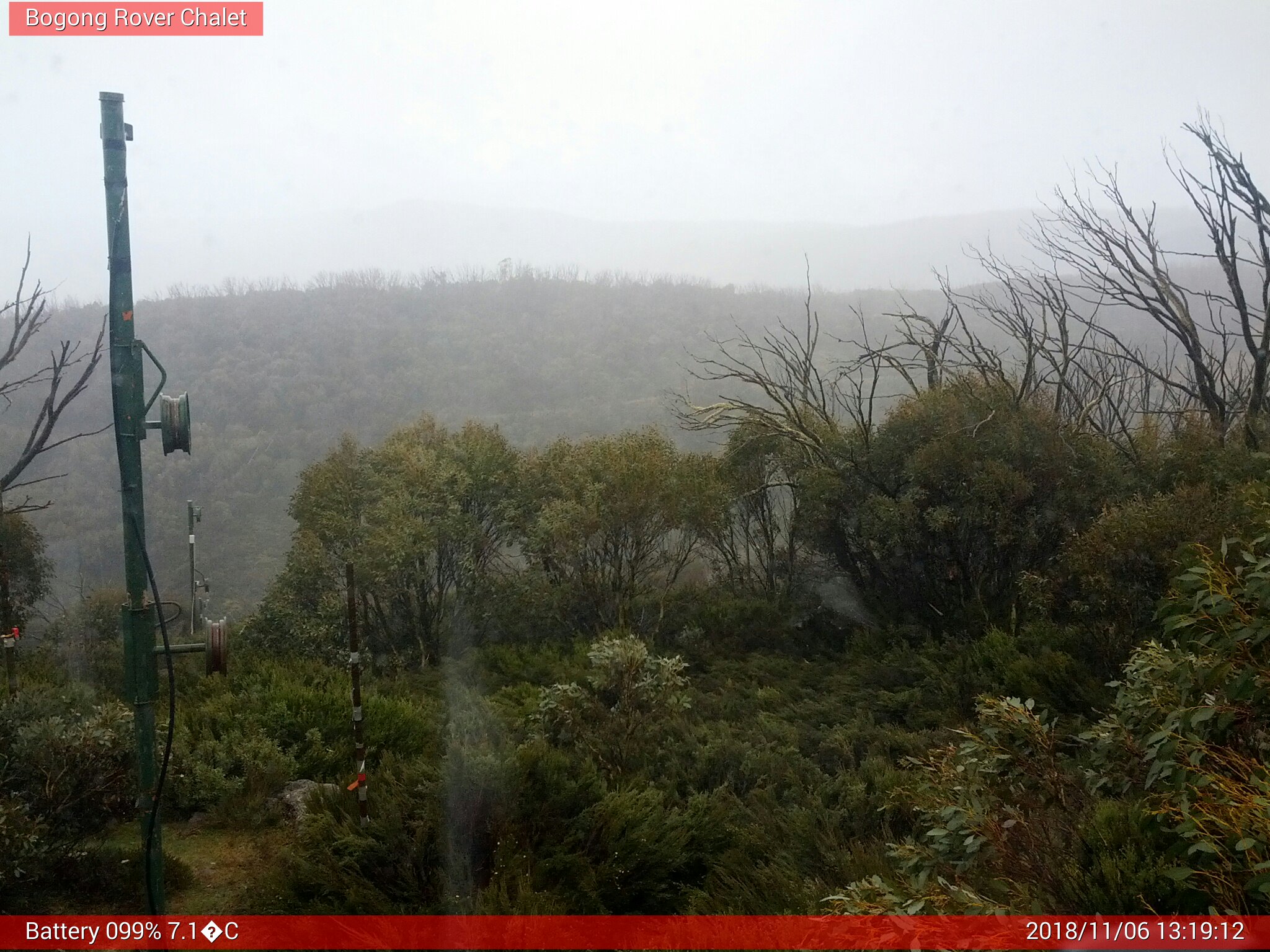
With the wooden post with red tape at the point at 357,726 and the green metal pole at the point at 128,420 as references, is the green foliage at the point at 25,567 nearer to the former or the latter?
the wooden post with red tape at the point at 357,726

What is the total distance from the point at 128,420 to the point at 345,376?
843 inches

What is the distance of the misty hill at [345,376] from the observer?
50.3 ft

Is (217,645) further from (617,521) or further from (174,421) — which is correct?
(617,521)

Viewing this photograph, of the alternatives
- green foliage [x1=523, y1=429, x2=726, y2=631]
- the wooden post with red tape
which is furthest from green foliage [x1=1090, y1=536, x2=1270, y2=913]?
green foliage [x1=523, y1=429, x2=726, y2=631]

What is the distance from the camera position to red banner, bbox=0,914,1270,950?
2.55 metres

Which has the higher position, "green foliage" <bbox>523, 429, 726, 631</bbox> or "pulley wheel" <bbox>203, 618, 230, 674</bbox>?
"pulley wheel" <bbox>203, 618, 230, 674</bbox>

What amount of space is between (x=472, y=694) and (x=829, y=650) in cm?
526

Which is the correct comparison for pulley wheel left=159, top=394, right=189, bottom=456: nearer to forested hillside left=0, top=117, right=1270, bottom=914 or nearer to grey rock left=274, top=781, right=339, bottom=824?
forested hillside left=0, top=117, right=1270, bottom=914

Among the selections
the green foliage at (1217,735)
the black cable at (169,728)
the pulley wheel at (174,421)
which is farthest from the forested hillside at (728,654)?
the pulley wheel at (174,421)

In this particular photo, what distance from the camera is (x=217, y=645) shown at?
3.92 metres

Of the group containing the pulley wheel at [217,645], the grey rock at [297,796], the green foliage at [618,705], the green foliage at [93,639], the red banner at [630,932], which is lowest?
the green foliage at [93,639]

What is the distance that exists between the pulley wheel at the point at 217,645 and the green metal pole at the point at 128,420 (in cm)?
23

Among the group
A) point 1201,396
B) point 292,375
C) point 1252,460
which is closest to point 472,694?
point 1252,460

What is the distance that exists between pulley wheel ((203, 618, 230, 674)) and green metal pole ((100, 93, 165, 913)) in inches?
9.2
